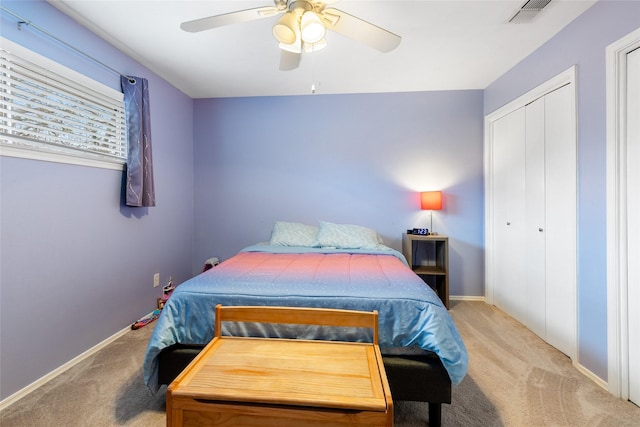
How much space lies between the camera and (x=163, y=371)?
54.2 inches

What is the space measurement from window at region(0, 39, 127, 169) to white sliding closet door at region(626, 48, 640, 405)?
3407 mm

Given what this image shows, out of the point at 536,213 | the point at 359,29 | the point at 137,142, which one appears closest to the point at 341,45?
the point at 359,29

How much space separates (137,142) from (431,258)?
10.2 ft

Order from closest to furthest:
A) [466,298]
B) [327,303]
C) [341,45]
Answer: [327,303] → [341,45] → [466,298]

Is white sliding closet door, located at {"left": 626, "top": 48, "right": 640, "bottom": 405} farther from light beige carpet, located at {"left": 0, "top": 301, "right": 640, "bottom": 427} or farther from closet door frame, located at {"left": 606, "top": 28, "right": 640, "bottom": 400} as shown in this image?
light beige carpet, located at {"left": 0, "top": 301, "right": 640, "bottom": 427}

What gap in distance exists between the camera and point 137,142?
2.24 m

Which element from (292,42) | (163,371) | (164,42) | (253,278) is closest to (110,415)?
(163,371)

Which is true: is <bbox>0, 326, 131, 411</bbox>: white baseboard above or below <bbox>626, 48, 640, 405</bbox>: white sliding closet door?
below

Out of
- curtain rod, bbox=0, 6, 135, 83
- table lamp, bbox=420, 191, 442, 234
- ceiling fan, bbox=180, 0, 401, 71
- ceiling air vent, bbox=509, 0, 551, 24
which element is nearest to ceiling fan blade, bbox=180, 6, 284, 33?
ceiling fan, bbox=180, 0, 401, 71

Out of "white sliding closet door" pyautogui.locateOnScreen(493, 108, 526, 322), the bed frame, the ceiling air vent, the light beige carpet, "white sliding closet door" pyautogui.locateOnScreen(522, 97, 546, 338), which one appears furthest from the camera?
"white sliding closet door" pyautogui.locateOnScreen(493, 108, 526, 322)

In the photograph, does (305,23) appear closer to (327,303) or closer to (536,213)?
(327,303)

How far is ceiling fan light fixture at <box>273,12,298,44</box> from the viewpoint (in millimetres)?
1361

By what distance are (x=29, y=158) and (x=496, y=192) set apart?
12.3 ft

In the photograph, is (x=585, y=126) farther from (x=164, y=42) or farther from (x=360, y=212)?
(x=164, y=42)
